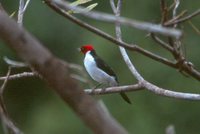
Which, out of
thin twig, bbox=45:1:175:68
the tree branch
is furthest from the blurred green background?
the tree branch

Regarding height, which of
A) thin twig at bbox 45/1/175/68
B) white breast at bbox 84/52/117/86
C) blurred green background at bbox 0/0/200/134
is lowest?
blurred green background at bbox 0/0/200/134

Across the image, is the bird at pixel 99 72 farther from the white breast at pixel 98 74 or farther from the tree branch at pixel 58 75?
the tree branch at pixel 58 75

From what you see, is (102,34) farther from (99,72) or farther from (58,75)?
(99,72)

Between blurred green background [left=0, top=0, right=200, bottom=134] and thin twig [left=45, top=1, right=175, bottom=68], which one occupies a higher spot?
thin twig [left=45, top=1, right=175, bottom=68]

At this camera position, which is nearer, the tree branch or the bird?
the tree branch

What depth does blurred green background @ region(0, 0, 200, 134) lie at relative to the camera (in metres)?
8.24

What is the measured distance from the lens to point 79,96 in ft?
3.89

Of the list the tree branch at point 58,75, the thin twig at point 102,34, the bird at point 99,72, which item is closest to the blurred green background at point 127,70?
the bird at point 99,72

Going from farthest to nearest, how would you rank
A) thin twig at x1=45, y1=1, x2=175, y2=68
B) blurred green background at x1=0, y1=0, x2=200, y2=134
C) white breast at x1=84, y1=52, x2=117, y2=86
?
blurred green background at x1=0, y1=0, x2=200, y2=134, white breast at x1=84, y1=52, x2=117, y2=86, thin twig at x1=45, y1=1, x2=175, y2=68

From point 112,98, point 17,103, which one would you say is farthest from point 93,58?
point 17,103

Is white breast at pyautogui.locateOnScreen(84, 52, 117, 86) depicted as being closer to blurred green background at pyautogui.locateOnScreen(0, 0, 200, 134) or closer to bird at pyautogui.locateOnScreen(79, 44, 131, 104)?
bird at pyautogui.locateOnScreen(79, 44, 131, 104)

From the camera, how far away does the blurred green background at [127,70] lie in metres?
8.24

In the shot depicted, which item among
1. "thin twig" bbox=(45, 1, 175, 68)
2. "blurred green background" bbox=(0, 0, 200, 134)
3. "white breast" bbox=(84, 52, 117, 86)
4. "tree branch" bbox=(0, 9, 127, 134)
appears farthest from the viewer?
"blurred green background" bbox=(0, 0, 200, 134)

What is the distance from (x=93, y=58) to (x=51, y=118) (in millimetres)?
4315
